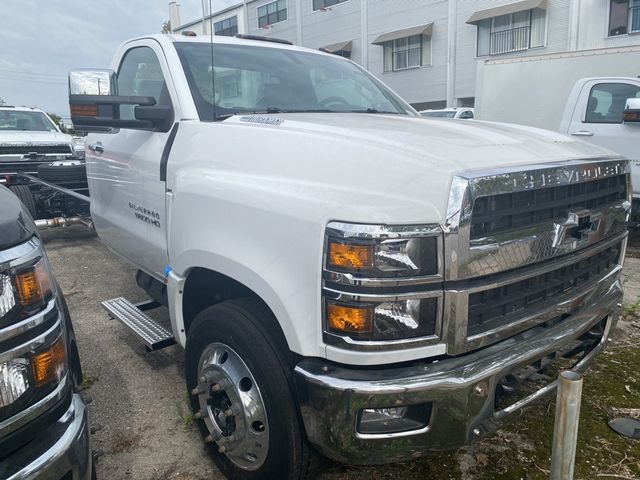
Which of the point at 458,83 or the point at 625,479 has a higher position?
the point at 458,83

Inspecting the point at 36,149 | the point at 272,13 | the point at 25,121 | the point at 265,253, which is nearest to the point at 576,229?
the point at 265,253

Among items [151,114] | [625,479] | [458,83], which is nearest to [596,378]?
[625,479]

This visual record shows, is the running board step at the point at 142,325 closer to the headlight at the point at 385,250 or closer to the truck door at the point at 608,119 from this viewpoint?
the headlight at the point at 385,250

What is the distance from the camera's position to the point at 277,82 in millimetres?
3326

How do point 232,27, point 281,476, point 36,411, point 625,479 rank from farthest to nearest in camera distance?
point 232,27, point 625,479, point 281,476, point 36,411

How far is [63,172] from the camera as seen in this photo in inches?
283

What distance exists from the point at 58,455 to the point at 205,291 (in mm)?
1351

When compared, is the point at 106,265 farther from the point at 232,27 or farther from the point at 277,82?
the point at 232,27

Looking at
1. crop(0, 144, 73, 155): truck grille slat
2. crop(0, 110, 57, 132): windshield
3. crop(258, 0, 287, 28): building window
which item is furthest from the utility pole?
crop(0, 144, 73, 155): truck grille slat

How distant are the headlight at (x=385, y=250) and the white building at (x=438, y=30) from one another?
16.6 meters

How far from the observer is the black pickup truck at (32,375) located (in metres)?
1.47

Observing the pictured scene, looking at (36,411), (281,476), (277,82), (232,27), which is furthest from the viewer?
(232,27)

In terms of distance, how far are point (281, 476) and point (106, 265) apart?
5.01m

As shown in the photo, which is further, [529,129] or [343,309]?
[529,129]
